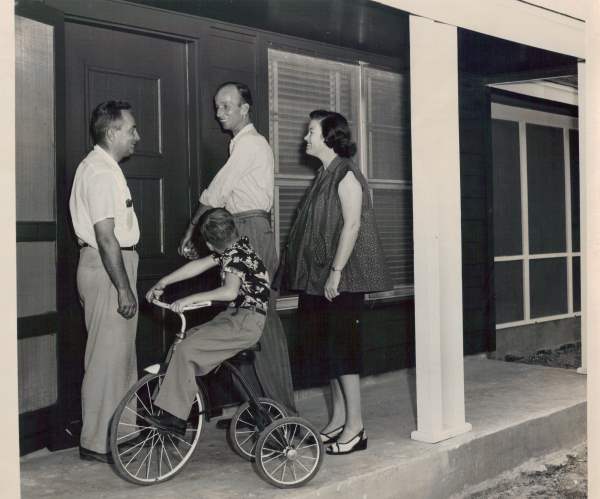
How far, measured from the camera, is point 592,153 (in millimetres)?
3850

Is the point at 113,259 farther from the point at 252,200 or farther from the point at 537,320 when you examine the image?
the point at 537,320

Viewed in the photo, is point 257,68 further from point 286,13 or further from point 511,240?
point 511,240

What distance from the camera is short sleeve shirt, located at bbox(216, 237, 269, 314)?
422cm

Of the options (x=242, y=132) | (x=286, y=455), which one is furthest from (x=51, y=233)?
(x=286, y=455)

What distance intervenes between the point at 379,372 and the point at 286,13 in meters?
3.05

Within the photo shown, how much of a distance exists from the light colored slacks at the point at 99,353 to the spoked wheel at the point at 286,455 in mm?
878

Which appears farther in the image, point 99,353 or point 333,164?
point 333,164

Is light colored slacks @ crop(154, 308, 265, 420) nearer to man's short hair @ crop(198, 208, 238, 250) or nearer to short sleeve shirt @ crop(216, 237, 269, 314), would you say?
short sleeve shirt @ crop(216, 237, 269, 314)

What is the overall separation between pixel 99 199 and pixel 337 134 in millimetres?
1337

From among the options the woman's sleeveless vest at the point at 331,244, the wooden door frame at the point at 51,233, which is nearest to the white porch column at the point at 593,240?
the woman's sleeveless vest at the point at 331,244

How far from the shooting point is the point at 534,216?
9.62 m

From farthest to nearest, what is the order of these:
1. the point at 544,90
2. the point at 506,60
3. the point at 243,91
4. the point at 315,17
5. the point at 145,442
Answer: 1. the point at 544,90
2. the point at 506,60
3. the point at 315,17
4. the point at 243,91
5. the point at 145,442

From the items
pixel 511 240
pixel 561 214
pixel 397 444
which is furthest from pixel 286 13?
pixel 561 214

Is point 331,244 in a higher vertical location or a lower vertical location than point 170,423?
higher
